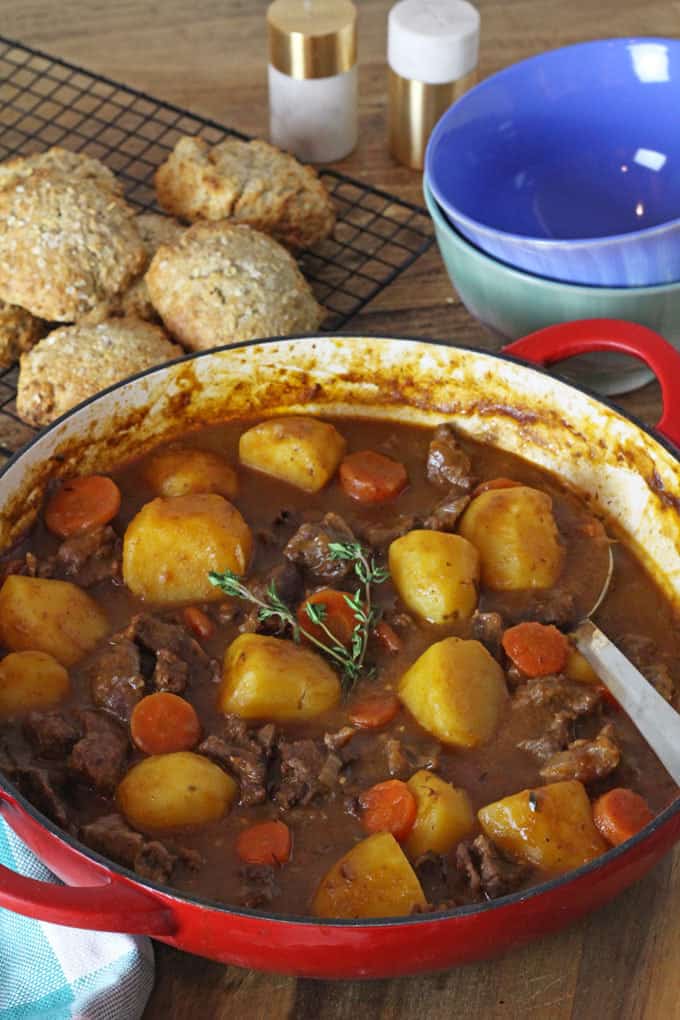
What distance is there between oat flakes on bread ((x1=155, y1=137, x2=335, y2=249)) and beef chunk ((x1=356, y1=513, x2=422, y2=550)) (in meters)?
1.08

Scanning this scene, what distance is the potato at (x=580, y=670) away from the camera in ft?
7.54

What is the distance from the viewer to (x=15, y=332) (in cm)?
313

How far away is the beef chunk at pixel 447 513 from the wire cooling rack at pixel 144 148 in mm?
818

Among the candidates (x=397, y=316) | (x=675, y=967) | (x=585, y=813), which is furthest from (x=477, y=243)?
(x=675, y=967)

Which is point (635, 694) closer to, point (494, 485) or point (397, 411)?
point (494, 485)

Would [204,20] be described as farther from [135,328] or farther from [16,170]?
[135,328]

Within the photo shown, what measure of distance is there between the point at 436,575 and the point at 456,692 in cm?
27

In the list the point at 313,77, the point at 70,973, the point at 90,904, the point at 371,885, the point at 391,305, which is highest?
the point at 313,77

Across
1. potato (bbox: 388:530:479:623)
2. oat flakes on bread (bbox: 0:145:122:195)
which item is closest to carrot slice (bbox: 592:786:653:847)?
potato (bbox: 388:530:479:623)

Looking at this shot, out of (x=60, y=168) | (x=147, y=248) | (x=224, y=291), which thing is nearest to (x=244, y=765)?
(x=224, y=291)

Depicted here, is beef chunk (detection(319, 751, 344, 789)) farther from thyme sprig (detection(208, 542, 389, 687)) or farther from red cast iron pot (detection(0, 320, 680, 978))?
red cast iron pot (detection(0, 320, 680, 978))

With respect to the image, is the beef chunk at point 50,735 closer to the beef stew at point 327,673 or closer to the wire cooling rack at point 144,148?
the beef stew at point 327,673

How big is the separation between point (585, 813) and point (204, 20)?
10.9ft

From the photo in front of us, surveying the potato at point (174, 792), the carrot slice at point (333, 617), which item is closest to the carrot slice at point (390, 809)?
the potato at point (174, 792)
